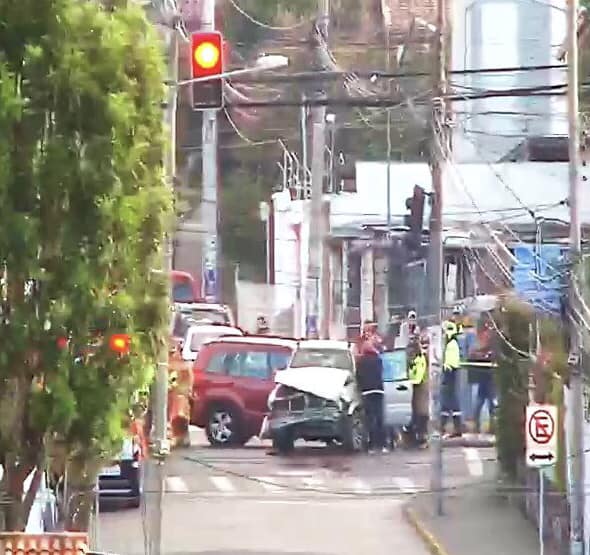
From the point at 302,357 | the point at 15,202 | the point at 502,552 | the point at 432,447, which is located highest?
the point at 15,202

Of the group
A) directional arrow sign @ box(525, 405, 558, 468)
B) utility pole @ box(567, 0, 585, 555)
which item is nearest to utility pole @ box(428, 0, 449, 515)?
directional arrow sign @ box(525, 405, 558, 468)

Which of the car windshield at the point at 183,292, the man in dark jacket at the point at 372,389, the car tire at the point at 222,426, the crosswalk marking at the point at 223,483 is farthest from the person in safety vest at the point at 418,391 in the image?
the car windshield at the point at 183,292

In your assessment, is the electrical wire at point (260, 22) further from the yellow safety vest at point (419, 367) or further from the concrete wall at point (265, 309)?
the yellow safety vest at point (419, 367)

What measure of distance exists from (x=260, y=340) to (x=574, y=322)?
3204mm

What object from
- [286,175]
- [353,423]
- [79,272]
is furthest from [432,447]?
[79,272]

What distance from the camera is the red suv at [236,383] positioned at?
15102 mm

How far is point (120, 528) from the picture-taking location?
48.6 ft

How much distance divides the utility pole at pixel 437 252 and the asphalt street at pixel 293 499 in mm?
123

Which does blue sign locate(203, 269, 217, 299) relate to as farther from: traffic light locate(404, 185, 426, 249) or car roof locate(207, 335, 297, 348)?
traffic light locate(404, 185, 426, 249)

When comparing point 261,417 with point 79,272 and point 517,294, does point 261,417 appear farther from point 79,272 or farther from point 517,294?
point 79,272

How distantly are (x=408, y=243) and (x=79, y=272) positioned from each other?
20.7 feet

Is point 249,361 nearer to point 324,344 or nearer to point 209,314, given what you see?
point 209,314

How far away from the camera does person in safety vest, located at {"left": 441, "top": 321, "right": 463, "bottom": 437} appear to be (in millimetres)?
15250

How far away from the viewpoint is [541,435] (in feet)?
49.5
